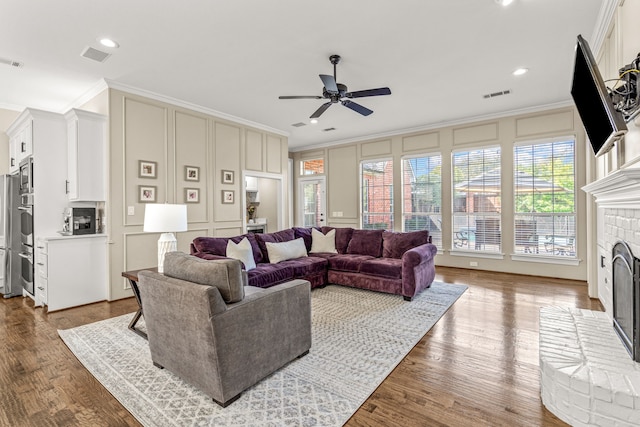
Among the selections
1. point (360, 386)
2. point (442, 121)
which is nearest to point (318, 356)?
point (360, 386)

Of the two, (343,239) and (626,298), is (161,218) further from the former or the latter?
(626,298)

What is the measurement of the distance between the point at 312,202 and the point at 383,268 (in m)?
4.35

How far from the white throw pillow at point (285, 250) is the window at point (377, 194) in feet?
8.84

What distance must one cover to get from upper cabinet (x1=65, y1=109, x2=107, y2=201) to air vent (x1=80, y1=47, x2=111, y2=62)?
2.77 feet

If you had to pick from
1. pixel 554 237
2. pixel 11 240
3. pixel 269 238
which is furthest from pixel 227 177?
pixel 554 237

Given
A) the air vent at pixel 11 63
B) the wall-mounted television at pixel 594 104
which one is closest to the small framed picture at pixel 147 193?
the air vent at pixel 11 63

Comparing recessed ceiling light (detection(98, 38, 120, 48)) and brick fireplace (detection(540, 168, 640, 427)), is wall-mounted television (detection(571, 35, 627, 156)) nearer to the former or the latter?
brick fireplace (detection(540, 168, 640, 427))

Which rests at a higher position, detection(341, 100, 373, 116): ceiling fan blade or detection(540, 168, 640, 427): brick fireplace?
detection(341, 100, 373, 116): ceiling fan blade

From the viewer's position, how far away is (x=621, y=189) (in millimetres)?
2191

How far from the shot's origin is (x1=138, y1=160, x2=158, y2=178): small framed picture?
4.36 metres

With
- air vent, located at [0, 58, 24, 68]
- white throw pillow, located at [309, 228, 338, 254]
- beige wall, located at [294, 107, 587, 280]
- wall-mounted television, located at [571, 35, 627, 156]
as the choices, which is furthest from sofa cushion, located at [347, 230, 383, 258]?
air vent, located at [0, 58, 24, 68]

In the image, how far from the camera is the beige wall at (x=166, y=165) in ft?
13.6

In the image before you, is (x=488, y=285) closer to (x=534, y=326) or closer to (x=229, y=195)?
(x=534, y=326)

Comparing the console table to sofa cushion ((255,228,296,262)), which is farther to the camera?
sofa cushion ((255,228,296,262))
